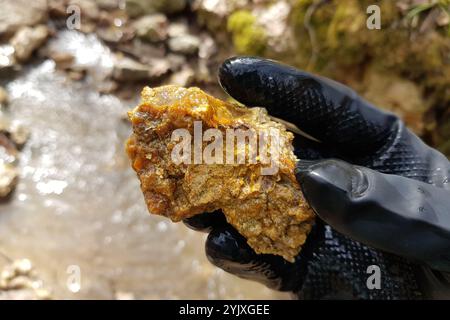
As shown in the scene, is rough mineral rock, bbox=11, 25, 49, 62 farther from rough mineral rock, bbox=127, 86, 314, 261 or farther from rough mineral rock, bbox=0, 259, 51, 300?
rough mineral rock, bbox=127, 86, 314, 261

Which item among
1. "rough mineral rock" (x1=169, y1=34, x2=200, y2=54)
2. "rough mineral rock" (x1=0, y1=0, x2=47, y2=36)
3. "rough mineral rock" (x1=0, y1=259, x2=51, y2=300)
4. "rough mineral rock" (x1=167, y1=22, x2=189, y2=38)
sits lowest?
"rough mineral rock" (x1=0, y1=259, x2=51, y2=300)

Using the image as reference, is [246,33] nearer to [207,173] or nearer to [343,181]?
Answer: [207,173]

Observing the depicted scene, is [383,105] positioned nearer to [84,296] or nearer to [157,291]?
[157,291]

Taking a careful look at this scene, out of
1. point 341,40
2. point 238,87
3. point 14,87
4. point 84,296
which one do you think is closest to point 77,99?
point 14,87

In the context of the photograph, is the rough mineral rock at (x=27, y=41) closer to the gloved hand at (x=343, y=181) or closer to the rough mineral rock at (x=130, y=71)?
the rough mineral rock at (x=130, y=71)

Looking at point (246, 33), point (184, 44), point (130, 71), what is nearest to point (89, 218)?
point (130, 71)

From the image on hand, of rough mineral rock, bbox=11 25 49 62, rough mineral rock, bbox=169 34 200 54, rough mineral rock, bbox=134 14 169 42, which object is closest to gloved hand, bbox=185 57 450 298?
rough mineral rock, bbox=169 34 200 54

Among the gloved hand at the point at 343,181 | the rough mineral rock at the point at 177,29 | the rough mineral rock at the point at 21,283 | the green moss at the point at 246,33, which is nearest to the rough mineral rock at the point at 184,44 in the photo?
the rough mineral rock at the point at 177,29
